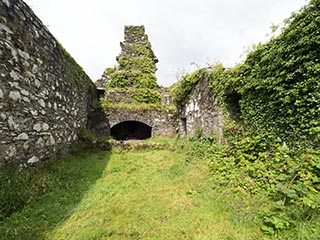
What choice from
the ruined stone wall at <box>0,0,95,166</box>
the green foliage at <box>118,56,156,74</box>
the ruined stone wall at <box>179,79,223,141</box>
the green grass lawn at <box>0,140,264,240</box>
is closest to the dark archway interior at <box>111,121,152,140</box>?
the green foliage at <box>118,56,156,74</box>

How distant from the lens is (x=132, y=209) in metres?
2.63

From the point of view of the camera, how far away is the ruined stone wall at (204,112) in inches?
212

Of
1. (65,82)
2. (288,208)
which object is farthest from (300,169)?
(65,82)

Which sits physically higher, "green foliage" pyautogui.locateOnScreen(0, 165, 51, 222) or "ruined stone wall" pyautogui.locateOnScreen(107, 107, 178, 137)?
"ruined stone wall" pyautogui.locateOnScreen(107, 107, 178, 137)

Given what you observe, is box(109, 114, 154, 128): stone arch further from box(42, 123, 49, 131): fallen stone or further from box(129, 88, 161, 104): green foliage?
box(42, 123, 49, 131): fallen stone

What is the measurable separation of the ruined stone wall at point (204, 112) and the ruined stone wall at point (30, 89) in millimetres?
4445

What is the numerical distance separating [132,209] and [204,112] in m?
4.56

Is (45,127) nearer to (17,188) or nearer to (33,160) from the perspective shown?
(33,160)

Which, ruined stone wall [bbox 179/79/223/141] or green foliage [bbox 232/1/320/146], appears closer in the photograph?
green foliage [bbox 232/1/320/146]

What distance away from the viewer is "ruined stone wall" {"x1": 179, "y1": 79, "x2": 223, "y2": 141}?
538 cm

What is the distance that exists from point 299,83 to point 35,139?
4948mm

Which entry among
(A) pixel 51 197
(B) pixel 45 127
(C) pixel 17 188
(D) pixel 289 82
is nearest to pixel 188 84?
(D) pixel 289 82

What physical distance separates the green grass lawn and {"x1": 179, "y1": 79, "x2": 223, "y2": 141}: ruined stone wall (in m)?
1.69

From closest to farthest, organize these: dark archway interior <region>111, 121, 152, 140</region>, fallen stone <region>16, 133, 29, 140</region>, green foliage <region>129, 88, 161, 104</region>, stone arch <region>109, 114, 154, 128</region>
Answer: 1. fallen stone <region>16, 133, 29, 140</region>
2. stone arch <region>109, 114, 154, 128</region>
3. green foliage <region>129, 88, 161, 104</region>
4. dark archway interior <region>111, 121, 152, 140</region>
